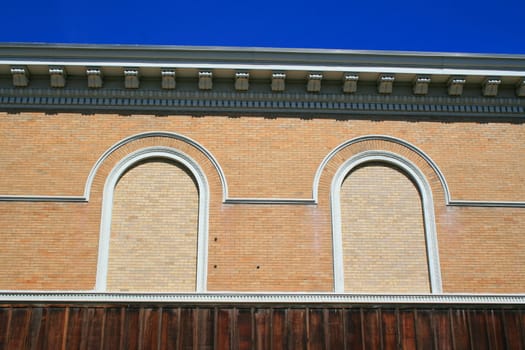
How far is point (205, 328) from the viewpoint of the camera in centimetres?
1053

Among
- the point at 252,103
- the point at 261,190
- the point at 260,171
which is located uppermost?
the point at 252,103

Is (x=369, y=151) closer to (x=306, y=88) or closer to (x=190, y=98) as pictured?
(x=306, y=88)

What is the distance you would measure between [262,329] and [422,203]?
5.24 m

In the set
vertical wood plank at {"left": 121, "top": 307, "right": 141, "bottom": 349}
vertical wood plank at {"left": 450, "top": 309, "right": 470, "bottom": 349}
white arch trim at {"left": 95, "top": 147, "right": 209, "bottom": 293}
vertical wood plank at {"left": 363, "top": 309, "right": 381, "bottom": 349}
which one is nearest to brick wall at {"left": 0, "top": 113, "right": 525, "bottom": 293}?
white arch trim at {"left": 95, "top": 147, "right": 209, "bottom": 293}

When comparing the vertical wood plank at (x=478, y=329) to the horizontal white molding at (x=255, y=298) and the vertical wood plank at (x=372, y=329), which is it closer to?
the horizontal white molding at (x=255, y=298)

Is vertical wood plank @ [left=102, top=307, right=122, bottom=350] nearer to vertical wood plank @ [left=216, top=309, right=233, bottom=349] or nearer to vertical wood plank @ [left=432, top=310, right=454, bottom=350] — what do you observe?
vertical wood plank @ [left=216, top=309, right=233, bottom=349]

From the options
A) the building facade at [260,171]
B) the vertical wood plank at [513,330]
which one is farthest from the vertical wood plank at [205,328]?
the vertical wood plank at [513,330]

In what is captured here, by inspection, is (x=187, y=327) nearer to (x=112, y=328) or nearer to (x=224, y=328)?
(x=224, y=328)

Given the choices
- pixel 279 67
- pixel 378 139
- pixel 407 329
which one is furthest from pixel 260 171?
pixel 407 329

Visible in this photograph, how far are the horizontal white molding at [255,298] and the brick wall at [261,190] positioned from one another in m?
0.88

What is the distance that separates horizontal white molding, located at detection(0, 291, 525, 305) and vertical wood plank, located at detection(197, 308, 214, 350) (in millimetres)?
180

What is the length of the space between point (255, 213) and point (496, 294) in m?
5.05

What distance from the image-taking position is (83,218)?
13281mm

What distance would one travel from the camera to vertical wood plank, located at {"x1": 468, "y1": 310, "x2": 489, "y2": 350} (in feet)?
34.9
